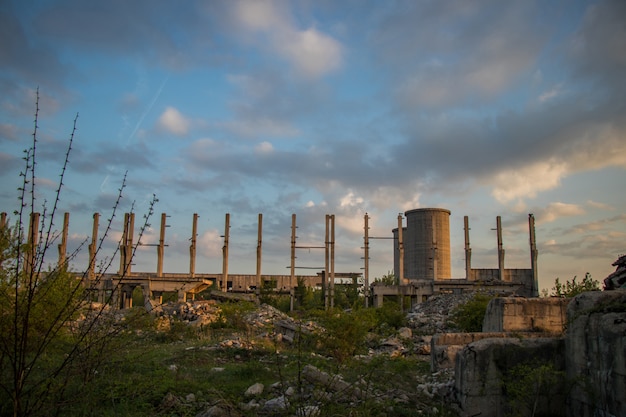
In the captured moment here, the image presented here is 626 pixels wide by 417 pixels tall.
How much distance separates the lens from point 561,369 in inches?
334

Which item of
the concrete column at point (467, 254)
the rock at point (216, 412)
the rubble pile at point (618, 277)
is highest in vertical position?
the concrete column at point (467, 254)

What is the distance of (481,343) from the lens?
8.71 metres

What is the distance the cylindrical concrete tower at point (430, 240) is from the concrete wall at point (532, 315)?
668 inches

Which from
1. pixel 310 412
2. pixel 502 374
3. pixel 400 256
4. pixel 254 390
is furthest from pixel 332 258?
pixel 310 412

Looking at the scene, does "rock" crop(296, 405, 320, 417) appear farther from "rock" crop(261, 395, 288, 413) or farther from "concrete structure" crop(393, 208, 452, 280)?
"concrete structure" crop(393, 208, 452, 280)

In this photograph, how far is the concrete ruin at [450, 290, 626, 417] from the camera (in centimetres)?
685

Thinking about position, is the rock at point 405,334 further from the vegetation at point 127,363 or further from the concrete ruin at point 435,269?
the concrete ruin at point 435,269

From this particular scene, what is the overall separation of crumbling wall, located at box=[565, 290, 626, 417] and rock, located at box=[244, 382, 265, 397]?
16.6 ft

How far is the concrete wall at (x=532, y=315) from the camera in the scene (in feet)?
38.2

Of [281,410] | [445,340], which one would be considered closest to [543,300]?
A: [445,340]

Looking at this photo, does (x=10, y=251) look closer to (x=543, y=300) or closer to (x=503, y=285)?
(x=543, y=300)

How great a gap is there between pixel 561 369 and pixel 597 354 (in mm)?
1368

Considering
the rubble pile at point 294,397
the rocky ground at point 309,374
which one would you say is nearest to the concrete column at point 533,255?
the rocky ground at point 309,374

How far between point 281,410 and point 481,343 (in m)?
3.65
